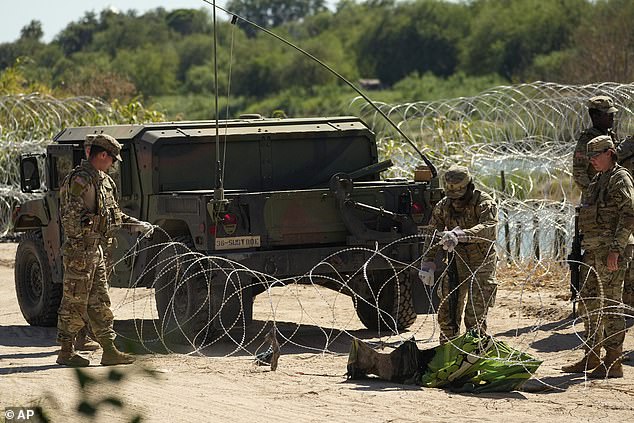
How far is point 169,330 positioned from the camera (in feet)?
33.2

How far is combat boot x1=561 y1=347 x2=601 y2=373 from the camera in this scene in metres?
8.66

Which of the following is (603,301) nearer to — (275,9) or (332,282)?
(332,282)

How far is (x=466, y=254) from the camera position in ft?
29.0

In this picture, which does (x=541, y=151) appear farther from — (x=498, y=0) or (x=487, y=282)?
(x=498, y=0)

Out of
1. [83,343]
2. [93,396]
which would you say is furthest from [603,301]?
[93,396]

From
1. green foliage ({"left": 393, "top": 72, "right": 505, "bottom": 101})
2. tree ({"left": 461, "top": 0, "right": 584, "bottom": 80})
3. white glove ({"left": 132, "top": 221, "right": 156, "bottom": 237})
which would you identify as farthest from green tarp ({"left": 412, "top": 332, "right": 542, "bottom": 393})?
tree ({"left": 461, "top": 0, "right": 584, "bottom": 80})

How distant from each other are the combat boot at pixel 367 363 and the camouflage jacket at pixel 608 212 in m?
1.54

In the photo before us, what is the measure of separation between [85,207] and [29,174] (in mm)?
2529

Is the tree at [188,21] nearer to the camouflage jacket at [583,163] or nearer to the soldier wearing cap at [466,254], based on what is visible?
the camouflage jacket at [583,163]

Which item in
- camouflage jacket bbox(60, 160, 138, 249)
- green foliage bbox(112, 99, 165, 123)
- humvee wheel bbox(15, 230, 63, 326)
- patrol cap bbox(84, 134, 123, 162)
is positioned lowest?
humvee wheel bbox(15, 230, 63, 326)

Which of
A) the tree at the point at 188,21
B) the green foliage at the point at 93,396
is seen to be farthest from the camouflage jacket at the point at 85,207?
the tree at the point at 188,21

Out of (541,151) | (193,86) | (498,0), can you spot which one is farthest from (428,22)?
(541,151)

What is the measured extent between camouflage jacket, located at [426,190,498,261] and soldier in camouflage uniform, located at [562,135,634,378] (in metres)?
0.60

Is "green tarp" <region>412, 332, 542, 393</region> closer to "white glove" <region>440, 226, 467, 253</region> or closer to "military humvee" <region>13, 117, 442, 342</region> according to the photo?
"white glove" <region>440, 226, 467, 253</region>
